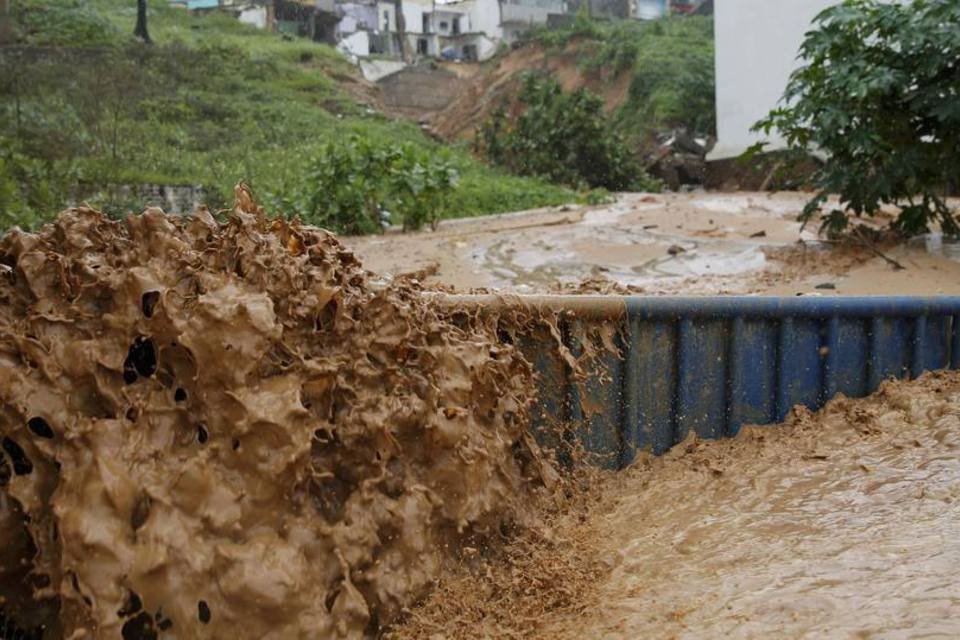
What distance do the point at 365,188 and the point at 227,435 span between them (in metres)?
7.57

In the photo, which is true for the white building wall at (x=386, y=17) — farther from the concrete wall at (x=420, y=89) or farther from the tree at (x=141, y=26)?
the tree at (x=141, y=26)

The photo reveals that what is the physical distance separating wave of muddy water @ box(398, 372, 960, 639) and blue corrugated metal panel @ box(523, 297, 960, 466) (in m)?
0.10

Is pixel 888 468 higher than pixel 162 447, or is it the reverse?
pixel 162 447

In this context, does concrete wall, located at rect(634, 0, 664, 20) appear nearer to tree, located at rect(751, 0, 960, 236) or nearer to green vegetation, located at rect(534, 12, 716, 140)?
green vegetation, located at rect(534, 12, 716, 140)

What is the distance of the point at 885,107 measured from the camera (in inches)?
283

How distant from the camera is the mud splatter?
8.02ft

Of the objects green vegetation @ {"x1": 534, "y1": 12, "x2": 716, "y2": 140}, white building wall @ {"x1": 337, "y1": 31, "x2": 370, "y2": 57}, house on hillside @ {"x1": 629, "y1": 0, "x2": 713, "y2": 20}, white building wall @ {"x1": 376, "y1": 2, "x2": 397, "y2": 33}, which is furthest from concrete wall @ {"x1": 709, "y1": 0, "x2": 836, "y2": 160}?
house on hillside @ {"x1": 629, "y1": 0, "x2": 713, "y2": 20}

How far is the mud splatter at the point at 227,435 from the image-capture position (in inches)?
96.3

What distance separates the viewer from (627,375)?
363 cm

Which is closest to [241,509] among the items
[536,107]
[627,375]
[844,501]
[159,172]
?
[627,375]

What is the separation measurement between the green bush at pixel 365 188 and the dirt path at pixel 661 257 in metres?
0.33

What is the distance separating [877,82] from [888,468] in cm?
447

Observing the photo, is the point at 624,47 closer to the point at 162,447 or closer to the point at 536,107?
the point at 536,107

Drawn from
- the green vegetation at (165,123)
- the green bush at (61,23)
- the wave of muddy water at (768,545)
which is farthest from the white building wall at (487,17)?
the wave of muddy water at (768,545)
